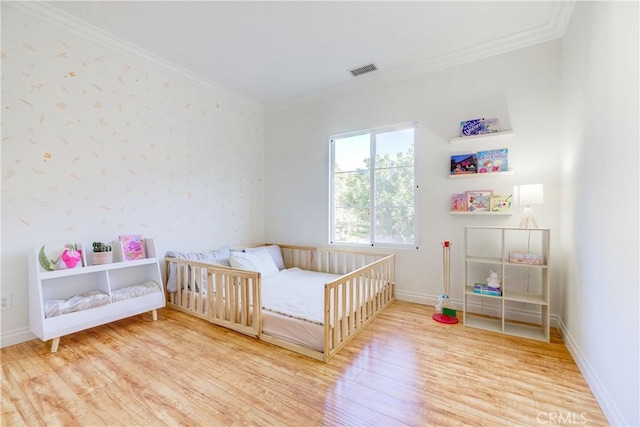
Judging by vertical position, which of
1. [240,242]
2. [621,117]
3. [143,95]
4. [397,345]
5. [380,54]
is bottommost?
[397,345]

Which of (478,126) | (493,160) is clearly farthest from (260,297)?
(478,126)

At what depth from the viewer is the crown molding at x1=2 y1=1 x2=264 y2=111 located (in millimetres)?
2106

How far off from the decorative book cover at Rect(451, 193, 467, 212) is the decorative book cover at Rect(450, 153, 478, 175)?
24 cm

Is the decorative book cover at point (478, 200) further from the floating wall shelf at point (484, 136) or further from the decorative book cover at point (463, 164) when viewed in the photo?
the floating wall shelf at point (484, 136)

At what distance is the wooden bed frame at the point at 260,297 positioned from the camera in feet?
6.57

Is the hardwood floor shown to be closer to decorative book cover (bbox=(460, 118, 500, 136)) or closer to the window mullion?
the window mullion

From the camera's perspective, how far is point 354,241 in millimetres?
3508

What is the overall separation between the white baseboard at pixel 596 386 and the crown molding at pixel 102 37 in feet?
14.3

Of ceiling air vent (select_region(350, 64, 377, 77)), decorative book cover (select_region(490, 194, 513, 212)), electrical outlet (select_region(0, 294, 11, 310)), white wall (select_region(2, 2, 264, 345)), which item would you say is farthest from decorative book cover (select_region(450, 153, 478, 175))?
electrical outlet (select_region(0, 294, 11, 310))

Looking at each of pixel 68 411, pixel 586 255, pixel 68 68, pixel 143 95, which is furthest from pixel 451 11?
pixel 68 411

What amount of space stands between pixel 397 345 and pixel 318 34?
2.79 meters

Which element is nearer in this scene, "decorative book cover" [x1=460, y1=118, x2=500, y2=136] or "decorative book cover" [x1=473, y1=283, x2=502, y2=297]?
"decorative book cover" [x1=473, y1=283, x2=502, y2=297]

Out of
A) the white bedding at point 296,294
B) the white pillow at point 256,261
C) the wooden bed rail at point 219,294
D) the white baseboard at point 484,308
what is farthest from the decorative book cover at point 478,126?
the white pillow at point 256,261

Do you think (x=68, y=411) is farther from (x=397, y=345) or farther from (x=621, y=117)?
(x=621, y=117)
